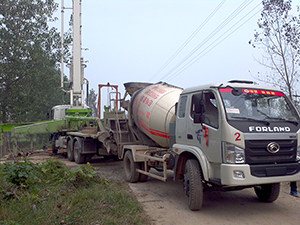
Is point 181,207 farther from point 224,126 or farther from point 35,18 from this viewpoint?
point 35,18

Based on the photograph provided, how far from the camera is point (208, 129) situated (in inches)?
226

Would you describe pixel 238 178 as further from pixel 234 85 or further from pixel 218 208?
pixel 234 85

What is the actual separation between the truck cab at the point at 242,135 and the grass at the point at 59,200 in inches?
61.6

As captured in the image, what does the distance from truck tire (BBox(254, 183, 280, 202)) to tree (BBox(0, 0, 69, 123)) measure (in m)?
16.6

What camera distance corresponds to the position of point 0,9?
60.5ft

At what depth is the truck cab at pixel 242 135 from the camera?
518cm

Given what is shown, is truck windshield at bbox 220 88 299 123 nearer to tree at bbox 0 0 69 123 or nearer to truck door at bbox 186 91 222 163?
truck door at bbox 186 91 222 163

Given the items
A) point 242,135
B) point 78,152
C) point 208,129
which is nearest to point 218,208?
point 208,129

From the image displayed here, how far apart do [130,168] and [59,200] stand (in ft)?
11.4

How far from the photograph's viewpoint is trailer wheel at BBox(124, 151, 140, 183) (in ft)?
28.9

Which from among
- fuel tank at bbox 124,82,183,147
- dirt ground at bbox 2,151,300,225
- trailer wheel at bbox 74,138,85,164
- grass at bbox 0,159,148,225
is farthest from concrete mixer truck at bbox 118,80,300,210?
trailer wheel at bbox 74,138,85,164

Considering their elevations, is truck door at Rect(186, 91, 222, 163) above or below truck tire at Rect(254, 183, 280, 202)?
above

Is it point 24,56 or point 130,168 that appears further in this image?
point 24,56

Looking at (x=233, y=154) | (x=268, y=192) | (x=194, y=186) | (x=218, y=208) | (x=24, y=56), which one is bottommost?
(x=218, y=208)
